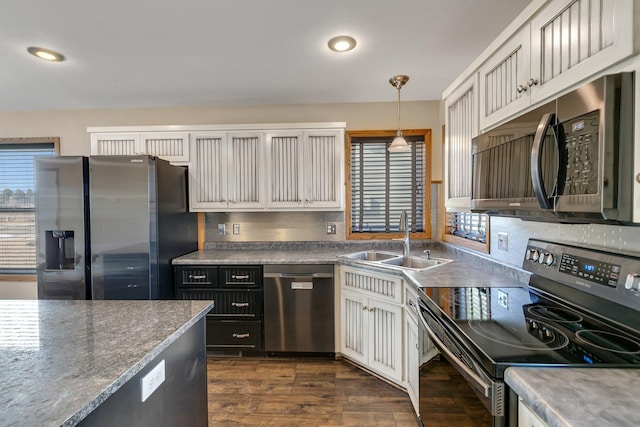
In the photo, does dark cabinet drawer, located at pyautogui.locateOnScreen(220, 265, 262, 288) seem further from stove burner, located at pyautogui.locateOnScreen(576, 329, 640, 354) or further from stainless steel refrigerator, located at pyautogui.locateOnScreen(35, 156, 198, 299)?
stove burner, located at pyautogui.locateOnScreen(576, 329, 640, 354)

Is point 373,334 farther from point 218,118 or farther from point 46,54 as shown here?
point 46,54

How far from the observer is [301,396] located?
6.75ft

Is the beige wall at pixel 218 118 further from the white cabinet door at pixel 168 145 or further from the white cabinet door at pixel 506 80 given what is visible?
the white cabinet door at pixel 506 80

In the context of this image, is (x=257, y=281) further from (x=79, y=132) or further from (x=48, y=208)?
(x=79, y=132)

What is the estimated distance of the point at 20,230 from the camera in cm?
320

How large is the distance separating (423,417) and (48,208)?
3.11m

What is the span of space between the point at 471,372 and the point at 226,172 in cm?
258

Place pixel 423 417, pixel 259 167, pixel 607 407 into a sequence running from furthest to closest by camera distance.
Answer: pixel 259 167 → pixel 423 417 → pixel 607 407

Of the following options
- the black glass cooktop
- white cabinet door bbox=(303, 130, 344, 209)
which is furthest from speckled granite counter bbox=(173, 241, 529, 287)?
white cabinet door bbox=(303, 130, 344, 209)

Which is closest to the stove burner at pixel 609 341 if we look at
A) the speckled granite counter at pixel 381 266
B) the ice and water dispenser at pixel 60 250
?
the speckled granite counter at pixel 381 266

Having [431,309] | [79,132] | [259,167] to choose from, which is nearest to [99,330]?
[431,309]

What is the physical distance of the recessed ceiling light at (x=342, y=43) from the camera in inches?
73.6

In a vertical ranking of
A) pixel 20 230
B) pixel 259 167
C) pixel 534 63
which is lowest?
pixel 20 230

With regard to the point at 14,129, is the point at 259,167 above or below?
below
